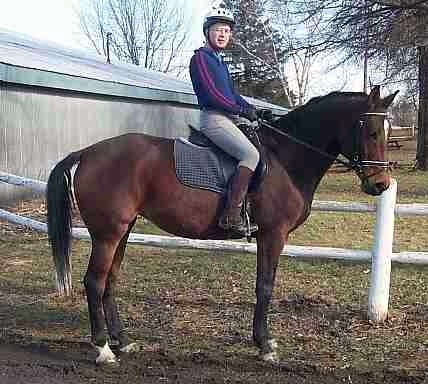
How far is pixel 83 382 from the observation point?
14.0 ft

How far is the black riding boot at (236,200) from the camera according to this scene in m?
4.67

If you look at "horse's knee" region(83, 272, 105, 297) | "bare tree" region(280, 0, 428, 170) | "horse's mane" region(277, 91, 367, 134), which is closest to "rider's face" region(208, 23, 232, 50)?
"horse's mane" region(277, 91, 367, 134)

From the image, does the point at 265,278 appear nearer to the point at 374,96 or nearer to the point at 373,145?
the point at 373,145

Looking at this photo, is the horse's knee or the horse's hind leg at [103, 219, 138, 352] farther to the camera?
the horse's hind leg at [103, 219, 138, 352]

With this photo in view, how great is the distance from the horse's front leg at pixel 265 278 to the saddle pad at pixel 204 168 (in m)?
0.56

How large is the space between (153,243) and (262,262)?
2.15m

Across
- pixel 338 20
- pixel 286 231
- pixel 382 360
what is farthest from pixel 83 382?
pixel 338 20

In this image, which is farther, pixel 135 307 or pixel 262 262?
pixel 135 307

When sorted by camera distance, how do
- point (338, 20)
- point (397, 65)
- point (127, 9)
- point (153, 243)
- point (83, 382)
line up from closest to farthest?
1. point (83, 382)
2. point (153, 243)
3. point (338, 20)
4. point (397, 65)
5. point (127, 9)

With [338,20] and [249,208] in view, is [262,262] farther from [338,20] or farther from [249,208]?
[338,20]

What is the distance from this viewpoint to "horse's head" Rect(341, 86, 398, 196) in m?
4.47

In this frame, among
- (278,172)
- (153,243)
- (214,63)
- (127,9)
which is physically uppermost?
(127,9)

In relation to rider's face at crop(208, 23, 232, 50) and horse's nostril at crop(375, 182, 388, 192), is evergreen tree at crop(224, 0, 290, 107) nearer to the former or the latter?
rider's face at crop(208, 23, 232, 50)

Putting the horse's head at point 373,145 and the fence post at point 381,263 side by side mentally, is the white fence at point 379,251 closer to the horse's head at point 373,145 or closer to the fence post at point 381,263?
the fence post at point 381,263
